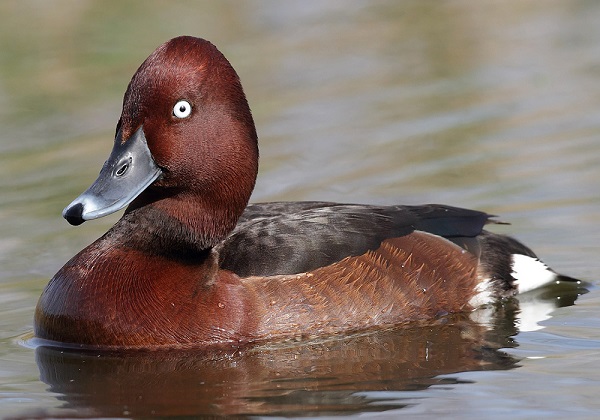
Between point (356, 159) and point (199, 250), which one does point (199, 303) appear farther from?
point (356, 159)

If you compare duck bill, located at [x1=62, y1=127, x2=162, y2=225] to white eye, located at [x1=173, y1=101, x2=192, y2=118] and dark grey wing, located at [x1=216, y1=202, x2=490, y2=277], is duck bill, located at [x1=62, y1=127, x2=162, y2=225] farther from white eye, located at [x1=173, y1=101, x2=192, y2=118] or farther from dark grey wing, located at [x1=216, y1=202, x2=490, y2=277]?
dark grey wing, located at [x1=216, y1=202, x2=490, y2=277]

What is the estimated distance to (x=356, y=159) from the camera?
10586 mm

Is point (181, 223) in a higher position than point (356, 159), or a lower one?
lower

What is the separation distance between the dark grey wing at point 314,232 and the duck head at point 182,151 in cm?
21

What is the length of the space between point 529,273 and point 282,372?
213cm

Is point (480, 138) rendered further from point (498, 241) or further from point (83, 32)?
point (83, 32)

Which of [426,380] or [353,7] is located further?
[353,7]

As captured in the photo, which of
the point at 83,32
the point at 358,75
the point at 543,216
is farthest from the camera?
the point at 83,32

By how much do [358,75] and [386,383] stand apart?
6832mm

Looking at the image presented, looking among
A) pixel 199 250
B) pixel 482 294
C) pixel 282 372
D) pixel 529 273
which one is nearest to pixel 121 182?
pixel 199 250

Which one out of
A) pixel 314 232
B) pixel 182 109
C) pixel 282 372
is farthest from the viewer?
pixel 314 232

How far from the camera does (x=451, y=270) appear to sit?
25.7 feet

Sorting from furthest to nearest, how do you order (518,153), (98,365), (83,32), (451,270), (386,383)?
(83,32), (518,153), (451,270), (98,365), (386,383)

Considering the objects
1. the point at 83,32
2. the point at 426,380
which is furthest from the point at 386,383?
the point at 83,32
